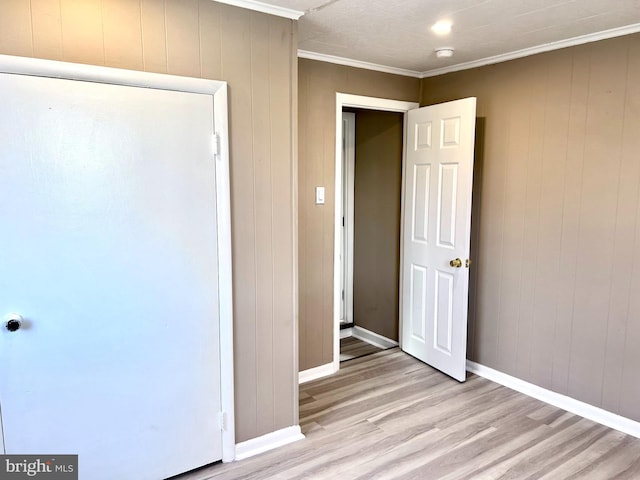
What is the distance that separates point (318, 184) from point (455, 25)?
133 centimetres

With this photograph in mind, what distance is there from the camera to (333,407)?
3051 mm

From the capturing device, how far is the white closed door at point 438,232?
127 inches

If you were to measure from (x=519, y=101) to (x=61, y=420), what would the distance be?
3.21m

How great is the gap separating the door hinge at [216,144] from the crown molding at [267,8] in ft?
2.04

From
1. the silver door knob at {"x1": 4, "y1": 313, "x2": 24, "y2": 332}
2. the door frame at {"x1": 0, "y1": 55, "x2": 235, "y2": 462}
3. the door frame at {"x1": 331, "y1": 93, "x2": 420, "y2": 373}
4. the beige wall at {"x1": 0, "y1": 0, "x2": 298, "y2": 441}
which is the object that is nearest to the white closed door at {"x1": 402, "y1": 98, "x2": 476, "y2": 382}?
the door frame at {"x1": 331, "y1": 93, "x2": 420, "y2": 373}

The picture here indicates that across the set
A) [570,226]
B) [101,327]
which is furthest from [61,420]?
[570,226]

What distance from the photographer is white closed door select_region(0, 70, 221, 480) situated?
6.04ft

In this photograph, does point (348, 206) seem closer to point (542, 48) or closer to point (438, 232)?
point (438, 232)

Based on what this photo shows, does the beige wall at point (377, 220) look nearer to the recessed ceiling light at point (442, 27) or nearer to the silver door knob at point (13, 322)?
the recessed ceiling light at point (442, 27)

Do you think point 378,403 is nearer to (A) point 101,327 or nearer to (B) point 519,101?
(A) point 101,327

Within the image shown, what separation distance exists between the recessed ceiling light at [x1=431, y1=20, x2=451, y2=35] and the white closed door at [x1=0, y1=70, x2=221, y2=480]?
4.31 ft

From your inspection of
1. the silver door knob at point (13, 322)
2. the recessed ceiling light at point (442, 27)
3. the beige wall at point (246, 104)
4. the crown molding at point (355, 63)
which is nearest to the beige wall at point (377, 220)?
the crown molding at point (355, 63)

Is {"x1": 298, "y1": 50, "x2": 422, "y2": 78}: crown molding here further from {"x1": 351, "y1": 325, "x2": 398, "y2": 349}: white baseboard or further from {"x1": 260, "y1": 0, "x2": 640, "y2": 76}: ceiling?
{"x1": 351, "y1": 325, "x2": 398, "y2": 349}: white baseboard

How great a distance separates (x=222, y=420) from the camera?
237cm
